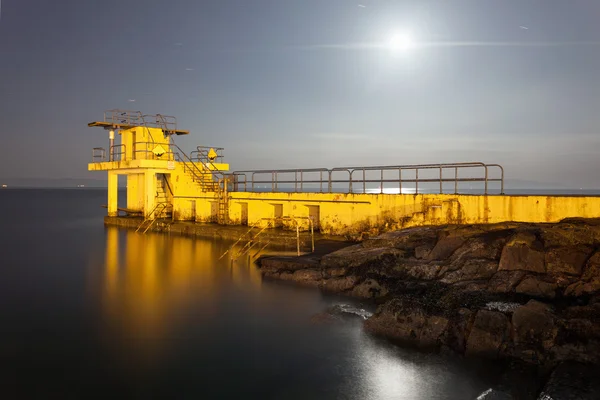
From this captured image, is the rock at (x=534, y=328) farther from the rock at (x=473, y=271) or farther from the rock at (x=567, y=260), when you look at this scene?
the rock at (x=473, y=271)

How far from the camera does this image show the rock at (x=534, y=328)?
321 inches

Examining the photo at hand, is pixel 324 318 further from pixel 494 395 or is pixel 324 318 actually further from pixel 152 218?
pixel 152 218

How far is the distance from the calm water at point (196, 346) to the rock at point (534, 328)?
1.02 meters

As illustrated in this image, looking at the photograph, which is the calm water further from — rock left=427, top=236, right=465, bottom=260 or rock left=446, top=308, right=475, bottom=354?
rock left=427, top=236, right=465, bottom=260

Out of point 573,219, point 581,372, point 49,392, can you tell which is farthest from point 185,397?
point 573,219

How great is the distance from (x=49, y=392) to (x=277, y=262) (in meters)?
8.93

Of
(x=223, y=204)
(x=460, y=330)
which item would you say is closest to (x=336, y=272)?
(x=460, y=330)

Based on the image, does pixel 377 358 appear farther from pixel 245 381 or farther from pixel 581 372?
pixel 581 372

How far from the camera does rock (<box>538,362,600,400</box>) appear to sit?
6.81 meters

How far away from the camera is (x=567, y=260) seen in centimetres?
1038

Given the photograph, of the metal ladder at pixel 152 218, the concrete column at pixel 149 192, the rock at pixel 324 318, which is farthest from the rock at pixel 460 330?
the concrete column at pixel 149 192

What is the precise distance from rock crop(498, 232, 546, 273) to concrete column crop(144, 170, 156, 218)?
23033 mm

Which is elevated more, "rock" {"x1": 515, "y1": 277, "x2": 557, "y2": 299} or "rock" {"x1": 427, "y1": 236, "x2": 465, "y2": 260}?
"rock" {"x1": 427, "y1": 236, "x2": 465, "y2": 260}

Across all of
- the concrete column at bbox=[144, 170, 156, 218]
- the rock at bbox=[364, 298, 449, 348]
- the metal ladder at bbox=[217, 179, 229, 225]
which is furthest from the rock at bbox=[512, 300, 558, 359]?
the concrete column at bbox=[144, 170, 156, 218]
